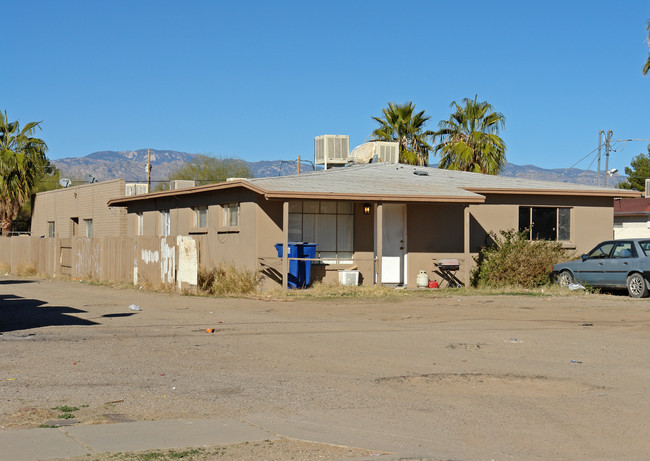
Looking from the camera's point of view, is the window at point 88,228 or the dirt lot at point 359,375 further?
the window at point 88,228

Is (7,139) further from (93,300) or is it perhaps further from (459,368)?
(459,368)

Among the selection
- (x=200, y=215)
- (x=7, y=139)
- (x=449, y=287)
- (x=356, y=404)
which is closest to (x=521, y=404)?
(x=356, y=404)

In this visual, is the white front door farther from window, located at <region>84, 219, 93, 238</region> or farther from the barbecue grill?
window, located at <region>84, 219, 93, 238</region>

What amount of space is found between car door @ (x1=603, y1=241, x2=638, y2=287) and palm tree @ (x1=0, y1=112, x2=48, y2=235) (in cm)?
2835

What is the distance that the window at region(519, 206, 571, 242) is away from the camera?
955 inches

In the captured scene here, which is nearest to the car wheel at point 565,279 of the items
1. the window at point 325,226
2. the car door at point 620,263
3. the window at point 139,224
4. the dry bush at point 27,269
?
the car door at point 620,263

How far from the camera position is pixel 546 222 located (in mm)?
24469

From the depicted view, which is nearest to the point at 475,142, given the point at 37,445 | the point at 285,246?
the point at 285,246

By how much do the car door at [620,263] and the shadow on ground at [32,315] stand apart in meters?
12.6

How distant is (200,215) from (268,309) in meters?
8.15

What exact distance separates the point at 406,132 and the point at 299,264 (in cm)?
1550

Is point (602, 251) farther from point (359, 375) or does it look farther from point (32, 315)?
point (32, 315)

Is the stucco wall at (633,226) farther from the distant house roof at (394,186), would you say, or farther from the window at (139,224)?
the window at (139,224)

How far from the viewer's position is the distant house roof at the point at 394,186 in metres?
20.9
